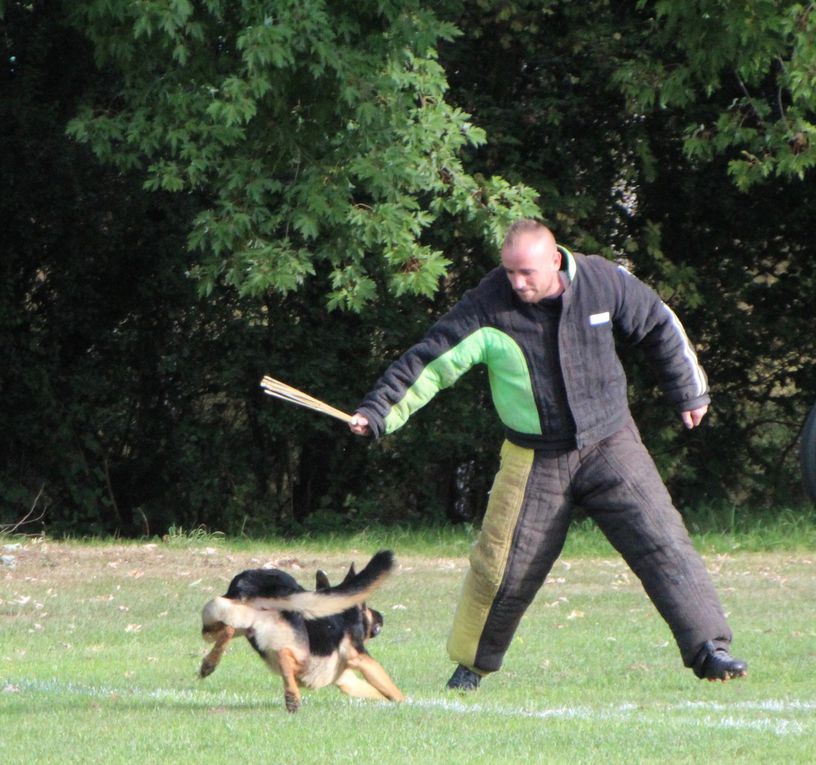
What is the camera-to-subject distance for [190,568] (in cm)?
1199

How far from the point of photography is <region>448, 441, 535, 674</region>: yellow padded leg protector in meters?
6.23

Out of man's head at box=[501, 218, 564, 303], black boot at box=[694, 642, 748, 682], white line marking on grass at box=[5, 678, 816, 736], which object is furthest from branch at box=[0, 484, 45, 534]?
black boot at box=[694, 642, 748, 682]

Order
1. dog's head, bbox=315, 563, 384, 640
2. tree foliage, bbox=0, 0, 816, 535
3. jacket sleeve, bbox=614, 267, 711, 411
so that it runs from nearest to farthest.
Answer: jacket sleeve, bbox=614, 267, 711, 411
dog's head, bbox=315, 563, 384, 640
tree foliage, bbox=0, 0, 816, 535

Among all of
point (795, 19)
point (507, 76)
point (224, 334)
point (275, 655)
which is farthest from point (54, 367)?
point (275, 655)

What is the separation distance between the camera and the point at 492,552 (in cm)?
632

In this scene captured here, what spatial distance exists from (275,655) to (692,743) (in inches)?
68.6

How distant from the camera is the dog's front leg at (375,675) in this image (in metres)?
6.28

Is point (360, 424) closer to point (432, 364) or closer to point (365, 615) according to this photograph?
point (432, 364)

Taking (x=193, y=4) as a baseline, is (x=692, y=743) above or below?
below

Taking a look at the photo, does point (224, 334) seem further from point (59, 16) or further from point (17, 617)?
point (17, 617)

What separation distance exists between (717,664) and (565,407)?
122cm

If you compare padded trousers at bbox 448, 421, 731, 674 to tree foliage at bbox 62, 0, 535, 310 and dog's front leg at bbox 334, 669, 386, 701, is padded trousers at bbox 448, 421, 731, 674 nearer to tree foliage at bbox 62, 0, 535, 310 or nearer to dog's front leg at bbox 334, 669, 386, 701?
dog's front leg at bbox 334, 669, 386, 701

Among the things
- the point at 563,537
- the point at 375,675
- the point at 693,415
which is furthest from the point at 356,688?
the point at 693,415

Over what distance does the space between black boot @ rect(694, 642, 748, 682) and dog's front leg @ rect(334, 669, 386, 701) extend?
4.74 ft
